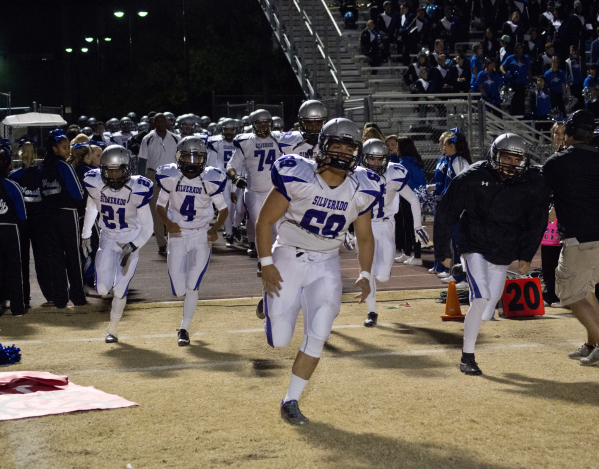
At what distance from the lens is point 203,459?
460 cm

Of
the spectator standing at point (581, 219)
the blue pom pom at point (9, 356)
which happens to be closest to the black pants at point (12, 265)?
the blue pom pom at point (9, 356)

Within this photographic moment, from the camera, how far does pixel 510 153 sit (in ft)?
20.8

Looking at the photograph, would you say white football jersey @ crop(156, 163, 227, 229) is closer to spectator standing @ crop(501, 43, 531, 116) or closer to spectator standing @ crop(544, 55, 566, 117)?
spectator standing @ crop(501, 43, 531, 116)

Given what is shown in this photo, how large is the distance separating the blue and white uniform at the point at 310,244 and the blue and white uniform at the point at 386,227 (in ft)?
9.06

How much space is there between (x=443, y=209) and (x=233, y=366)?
220cm

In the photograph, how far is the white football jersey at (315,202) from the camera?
209 inches

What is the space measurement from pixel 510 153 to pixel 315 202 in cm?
190

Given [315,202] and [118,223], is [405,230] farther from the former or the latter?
[315,202]

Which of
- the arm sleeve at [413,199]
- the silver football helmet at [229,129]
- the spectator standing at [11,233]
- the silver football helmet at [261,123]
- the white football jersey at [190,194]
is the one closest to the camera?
the white football jersey at [190,194]

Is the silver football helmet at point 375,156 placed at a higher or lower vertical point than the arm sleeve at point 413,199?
higher

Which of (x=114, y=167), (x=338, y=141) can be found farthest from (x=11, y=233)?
(x=338, y=141)

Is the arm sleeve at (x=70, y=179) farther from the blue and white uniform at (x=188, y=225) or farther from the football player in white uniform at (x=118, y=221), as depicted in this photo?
the blue and white uniform at (x=188, y=225)

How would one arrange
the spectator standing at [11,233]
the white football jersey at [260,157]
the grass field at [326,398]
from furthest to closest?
the white football jersey at [260,157]
the spectator standing at [11,233]
the grass field at [326,398]

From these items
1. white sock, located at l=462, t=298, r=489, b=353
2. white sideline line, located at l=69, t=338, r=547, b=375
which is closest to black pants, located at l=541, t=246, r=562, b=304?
white sideline line, located at l=69, t=338, r=547, b=375
